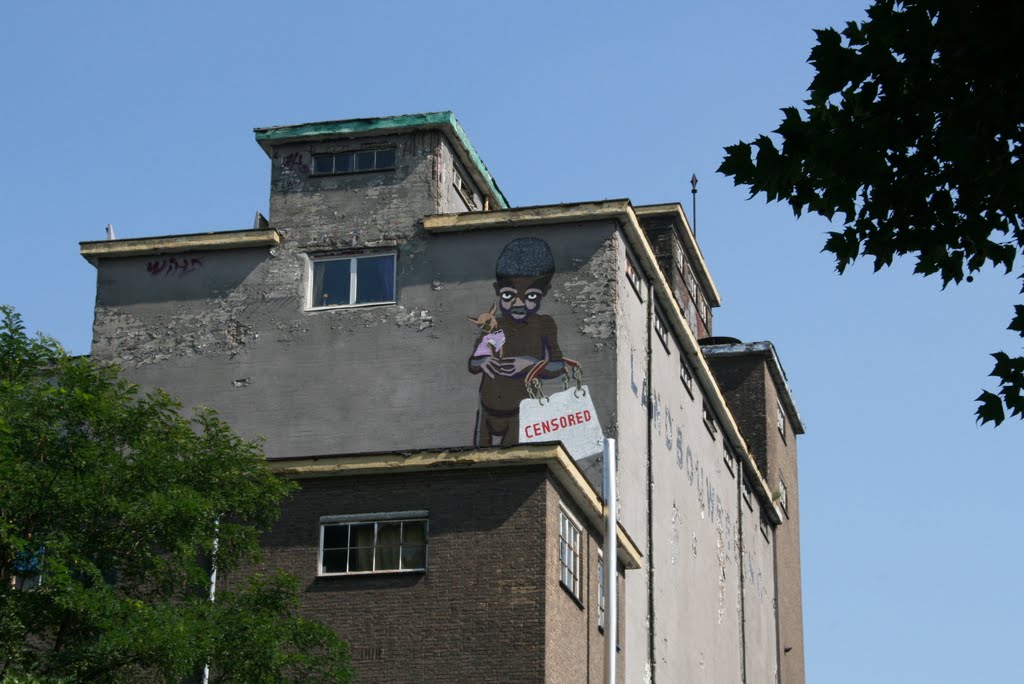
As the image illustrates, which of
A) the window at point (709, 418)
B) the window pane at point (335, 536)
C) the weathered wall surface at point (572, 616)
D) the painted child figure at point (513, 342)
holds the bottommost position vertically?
the weathered wall surface at point (572, 616)

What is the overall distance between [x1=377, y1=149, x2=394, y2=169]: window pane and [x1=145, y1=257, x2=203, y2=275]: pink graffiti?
4.24 metres

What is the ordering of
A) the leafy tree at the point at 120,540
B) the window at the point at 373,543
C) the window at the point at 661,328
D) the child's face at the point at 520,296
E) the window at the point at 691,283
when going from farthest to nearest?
the window at the point at 691,283
the window at the point at 661,328
the child's face at the point at 520,296
the window at the point at 373,543
the leafy tree at the point at 120,540

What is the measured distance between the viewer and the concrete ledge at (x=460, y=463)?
95.0 feet

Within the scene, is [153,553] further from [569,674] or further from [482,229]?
[482,229]

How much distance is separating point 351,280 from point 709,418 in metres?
12.0

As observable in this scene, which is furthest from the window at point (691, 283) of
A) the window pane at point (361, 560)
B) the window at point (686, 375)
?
the window pane at point (361, 560)

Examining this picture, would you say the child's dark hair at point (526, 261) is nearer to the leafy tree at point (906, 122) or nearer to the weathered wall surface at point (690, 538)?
the weathered wall surface at point (690, 538)

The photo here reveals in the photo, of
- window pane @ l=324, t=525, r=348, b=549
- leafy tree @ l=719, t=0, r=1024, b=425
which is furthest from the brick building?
leafy tree @ l=719, t=0, r=1024, b=425

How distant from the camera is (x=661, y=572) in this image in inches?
1411

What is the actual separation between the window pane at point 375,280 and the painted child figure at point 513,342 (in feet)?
7.35

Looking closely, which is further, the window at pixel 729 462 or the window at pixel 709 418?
the window at pixel 729 462

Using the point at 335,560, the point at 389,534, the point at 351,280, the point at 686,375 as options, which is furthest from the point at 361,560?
the point at 686,375

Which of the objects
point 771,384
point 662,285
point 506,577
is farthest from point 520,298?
point 771,384

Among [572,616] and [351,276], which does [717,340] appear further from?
[572,616]
